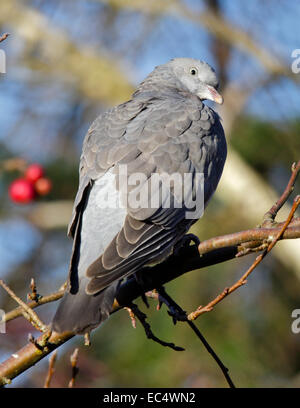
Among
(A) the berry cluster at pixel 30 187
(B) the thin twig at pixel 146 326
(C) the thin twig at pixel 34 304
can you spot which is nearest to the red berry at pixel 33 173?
(A) the berry cluster at pixel 30 187

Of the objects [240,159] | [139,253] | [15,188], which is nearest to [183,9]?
[240,159]

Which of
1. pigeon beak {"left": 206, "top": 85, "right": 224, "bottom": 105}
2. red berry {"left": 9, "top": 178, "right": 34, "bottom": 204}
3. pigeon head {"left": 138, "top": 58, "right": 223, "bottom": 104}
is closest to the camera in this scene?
pigeon beak {"left": 206, "top": 85, "right": 224, "bottom": 105}

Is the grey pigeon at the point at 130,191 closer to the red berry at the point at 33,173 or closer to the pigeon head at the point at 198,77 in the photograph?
the pigeon head at the point at 198,77

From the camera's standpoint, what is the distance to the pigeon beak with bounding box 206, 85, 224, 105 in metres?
4.12

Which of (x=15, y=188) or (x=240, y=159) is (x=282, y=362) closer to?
(x=240, y=159)

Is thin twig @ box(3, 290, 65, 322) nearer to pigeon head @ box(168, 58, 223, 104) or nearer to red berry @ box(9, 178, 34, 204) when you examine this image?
pigeon head @ box(168, 58, 223, 104)

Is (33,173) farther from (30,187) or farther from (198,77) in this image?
(198,77)

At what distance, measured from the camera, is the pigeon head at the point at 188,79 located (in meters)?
4.25

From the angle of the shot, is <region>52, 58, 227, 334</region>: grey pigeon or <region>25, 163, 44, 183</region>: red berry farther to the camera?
<region>25, 163, 44, 183</region>: red berry

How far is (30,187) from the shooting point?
5000mm

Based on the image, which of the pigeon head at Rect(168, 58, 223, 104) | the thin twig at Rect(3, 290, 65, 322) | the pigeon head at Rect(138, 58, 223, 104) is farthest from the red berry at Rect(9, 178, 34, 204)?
the thin twig at Rect(3, 290, 65, 322)

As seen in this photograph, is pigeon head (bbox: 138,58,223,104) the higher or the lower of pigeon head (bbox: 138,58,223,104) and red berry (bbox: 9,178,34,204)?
the higher
